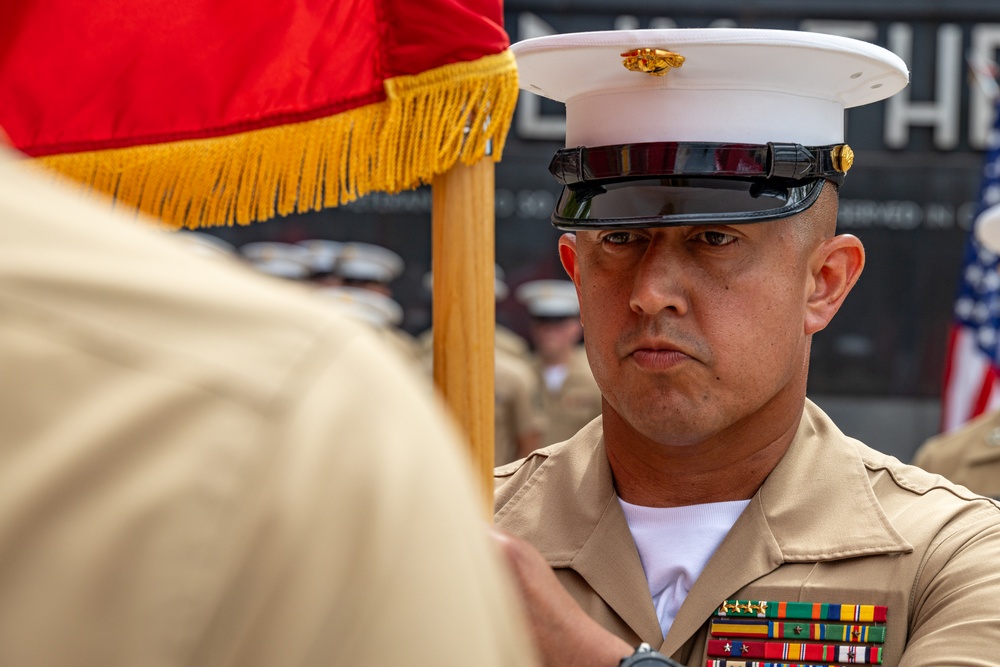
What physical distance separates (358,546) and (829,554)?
4.76 feet

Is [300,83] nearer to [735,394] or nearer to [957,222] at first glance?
[735,394]

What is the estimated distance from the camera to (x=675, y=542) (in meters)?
1.88

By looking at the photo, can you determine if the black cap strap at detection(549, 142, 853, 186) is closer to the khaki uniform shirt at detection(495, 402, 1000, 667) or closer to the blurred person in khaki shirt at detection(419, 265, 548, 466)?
the khaki uniform shirt at detection(495, 402, 1000, 667)

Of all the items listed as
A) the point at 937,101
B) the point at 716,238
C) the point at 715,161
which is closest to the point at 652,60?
the point at 715,161

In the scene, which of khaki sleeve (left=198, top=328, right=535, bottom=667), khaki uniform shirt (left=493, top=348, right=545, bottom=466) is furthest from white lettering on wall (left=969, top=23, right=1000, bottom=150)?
khaki sleeve (left=198, top=328, right=535, bottom=667)

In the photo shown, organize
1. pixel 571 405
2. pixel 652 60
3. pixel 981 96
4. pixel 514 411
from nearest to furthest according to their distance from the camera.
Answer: pixel 652 60 < pixel 514 411 < pixel 571 405 < pixel 981 96

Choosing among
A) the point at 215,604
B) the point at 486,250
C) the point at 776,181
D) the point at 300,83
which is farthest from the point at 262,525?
the point at 776,181

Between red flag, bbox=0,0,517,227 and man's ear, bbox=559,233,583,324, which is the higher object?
red flag, bbox=0,0,517,227

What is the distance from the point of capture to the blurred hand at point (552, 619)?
1.32m

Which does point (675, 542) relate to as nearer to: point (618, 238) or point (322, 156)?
point (618, 238)

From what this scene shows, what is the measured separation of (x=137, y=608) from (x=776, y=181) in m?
1.57

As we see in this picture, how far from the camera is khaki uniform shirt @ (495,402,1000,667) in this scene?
165 centimetres

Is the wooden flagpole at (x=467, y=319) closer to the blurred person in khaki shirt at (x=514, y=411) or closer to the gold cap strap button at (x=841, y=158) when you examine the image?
the gold cap strap button at (x=841, y=158)

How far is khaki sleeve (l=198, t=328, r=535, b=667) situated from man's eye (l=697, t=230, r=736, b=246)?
1365 mm
